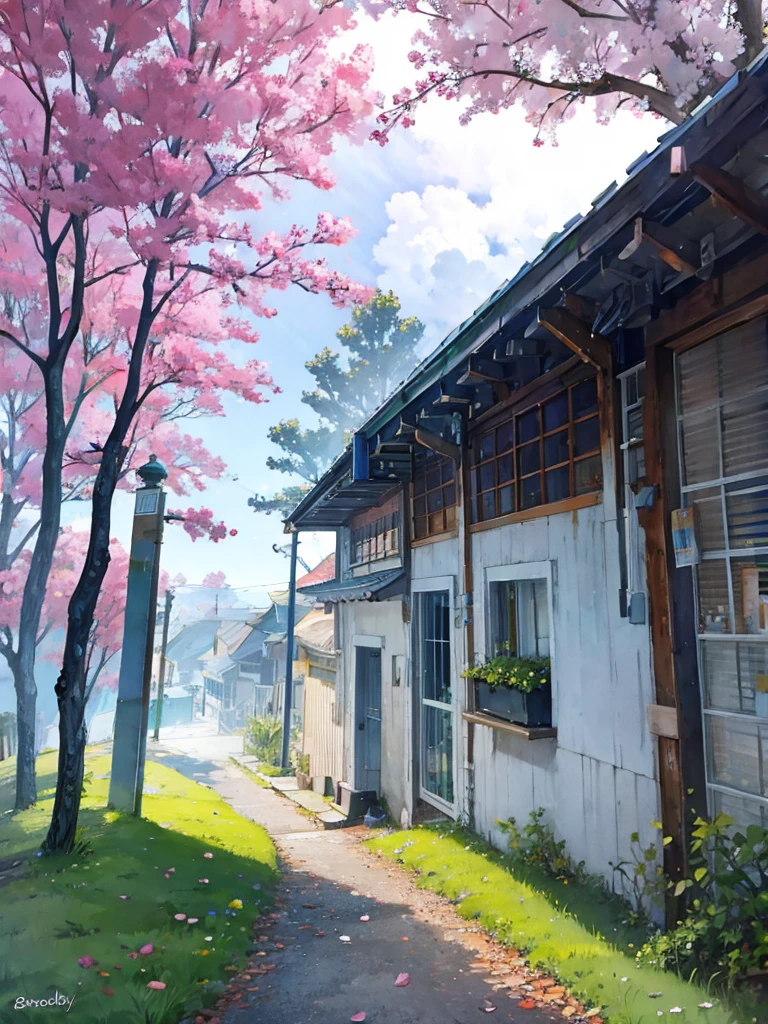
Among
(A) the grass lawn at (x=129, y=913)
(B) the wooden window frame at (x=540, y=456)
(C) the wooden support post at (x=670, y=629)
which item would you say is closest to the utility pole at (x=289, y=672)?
(A) the grass lawn at (x=129, y=913)

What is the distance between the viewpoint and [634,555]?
550cm

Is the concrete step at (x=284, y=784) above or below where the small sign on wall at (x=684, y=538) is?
below

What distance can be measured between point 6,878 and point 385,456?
7296mm

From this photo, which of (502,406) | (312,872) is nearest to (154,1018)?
(312,872)

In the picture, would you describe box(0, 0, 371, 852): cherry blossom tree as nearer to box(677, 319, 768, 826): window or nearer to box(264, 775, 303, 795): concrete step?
box(677, 319, 768, 826): window

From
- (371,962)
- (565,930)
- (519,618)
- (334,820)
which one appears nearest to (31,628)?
(334,820)

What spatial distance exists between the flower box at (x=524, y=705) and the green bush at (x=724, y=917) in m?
2.33

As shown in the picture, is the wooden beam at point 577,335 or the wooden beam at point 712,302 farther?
the wooden beam at point 577,335

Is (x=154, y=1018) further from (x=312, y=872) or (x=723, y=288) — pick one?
(x=723, y=288)

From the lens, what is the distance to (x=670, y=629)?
4.93 metres

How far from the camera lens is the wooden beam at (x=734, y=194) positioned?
145 inches

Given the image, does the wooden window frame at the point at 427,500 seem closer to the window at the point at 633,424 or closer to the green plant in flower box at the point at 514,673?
the green plant in flower box at the point at 514,673

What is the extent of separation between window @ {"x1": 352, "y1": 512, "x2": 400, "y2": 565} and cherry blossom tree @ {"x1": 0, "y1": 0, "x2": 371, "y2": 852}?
4642 mm

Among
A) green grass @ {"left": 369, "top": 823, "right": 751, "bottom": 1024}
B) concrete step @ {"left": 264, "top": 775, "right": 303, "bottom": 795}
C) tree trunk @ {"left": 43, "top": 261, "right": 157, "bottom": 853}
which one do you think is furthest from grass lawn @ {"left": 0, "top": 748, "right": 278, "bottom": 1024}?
concrete step @ {"left": 264, "top": 775, "right": 303, "bottom": 795}
